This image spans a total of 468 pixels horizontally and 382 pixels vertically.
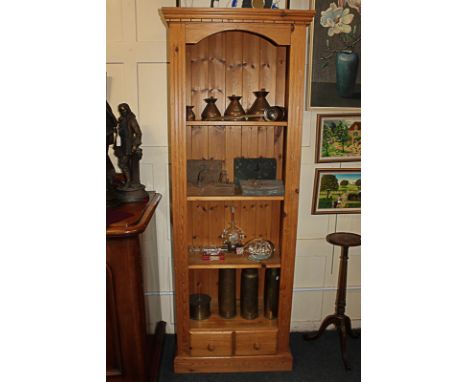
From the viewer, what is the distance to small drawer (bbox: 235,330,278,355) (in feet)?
6.98

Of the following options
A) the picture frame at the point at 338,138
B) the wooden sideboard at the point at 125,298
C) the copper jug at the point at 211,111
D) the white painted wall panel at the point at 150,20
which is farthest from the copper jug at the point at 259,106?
the wooden sideboard at the point at 125,298

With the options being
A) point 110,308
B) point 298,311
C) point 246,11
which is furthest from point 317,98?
point 110,308

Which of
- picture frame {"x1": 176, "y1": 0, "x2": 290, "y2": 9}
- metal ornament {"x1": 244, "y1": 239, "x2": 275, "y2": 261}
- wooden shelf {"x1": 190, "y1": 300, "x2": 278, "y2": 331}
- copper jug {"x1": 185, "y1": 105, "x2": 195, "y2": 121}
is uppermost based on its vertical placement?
picture frame {"x1": 176, "y1": 0, "x2": 290, "y2": 9}

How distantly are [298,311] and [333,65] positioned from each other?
1.76 metres

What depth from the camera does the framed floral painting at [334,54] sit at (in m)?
2.12

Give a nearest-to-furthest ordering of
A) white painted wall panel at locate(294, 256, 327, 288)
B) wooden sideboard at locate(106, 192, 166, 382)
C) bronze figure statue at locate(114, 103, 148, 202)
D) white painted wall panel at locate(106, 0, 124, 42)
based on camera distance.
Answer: wooden sideboard at locate(106, 192, 166, 382) → bronze figure statue at locate(114, 103, 148, 202) → white painted wall panel at locate(106, 0, 124, 42) → white painted wall panel at locate(294, 256, 327, 288)

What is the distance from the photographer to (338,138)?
7.53ft

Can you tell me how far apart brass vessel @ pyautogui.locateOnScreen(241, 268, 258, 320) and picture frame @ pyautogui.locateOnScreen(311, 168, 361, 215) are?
62 centimetres

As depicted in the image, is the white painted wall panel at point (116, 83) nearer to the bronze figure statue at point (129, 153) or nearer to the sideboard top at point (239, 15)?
the bronze figure statue at point (129, 153)

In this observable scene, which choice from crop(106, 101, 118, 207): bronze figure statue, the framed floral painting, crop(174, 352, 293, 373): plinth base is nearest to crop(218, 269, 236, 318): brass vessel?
crop(174, 352, 293, 373): plinth base

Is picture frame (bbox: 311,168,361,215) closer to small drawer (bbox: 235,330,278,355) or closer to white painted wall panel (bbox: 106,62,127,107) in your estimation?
small drawer (bbox: 235,330,278,355)
